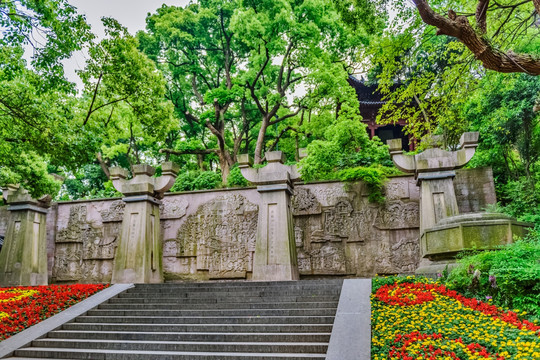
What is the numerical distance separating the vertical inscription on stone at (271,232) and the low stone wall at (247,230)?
1.17 meters

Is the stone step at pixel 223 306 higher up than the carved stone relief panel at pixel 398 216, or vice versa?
the carved stone relief panel at pixel 398 216

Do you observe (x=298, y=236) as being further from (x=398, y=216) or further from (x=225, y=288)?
(x=225, y=288)

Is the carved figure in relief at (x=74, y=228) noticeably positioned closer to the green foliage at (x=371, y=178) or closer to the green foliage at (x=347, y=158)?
the green foliage at (x=347, y=158)

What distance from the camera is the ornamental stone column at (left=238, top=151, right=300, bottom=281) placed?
9.65 meters

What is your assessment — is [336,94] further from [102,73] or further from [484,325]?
[484,325]

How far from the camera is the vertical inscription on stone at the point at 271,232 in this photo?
32.1 ft

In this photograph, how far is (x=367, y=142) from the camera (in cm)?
1234

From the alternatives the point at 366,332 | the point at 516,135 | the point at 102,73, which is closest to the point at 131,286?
the point at 102,73

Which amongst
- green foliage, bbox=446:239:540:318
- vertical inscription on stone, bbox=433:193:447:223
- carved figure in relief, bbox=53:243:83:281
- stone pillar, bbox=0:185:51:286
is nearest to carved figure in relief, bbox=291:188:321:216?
vertical inscription on stone, bbox=433:193:447:223

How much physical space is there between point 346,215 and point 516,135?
5367 mm

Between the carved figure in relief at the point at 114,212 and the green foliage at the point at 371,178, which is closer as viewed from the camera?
the green foliage at the point at 371,178

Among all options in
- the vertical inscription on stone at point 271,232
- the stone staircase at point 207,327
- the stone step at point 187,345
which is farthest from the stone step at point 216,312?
the vertical inscription on stone at point 271,232

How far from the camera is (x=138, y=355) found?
5.40 metres

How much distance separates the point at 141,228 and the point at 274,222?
361cm
